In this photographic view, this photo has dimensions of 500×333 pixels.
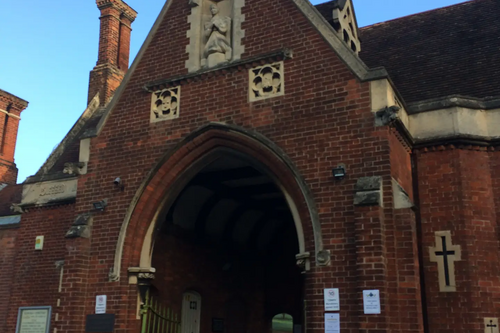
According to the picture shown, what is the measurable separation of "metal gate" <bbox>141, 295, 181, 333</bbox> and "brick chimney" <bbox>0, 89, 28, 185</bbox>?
10931 millimetres

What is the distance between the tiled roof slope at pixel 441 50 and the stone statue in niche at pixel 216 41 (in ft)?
13.4

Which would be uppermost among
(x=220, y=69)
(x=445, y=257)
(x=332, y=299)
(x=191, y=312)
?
(x=220, y=69)

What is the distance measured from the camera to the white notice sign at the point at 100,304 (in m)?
11.3

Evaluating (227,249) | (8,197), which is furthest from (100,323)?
(8,197)

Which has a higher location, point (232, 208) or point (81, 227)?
point (232, 208)

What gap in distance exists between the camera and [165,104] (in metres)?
12.3

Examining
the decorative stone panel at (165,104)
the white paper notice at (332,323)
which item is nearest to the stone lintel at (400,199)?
the white paper notice at (332,323)

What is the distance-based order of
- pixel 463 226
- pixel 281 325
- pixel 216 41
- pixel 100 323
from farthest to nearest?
pixel 281 325 < pixel 216 41 < pixel 100 323 < pixel 463 226

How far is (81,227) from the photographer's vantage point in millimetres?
11859

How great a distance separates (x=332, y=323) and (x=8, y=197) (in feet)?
44.0

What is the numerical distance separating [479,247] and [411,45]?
655cm

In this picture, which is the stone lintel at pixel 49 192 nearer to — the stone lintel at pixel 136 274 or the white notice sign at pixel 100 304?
the white notice sign at pixel 100 304

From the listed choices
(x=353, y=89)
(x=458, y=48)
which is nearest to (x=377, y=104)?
(x=353, y=89)

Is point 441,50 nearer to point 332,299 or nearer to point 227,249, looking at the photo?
point 332,299
